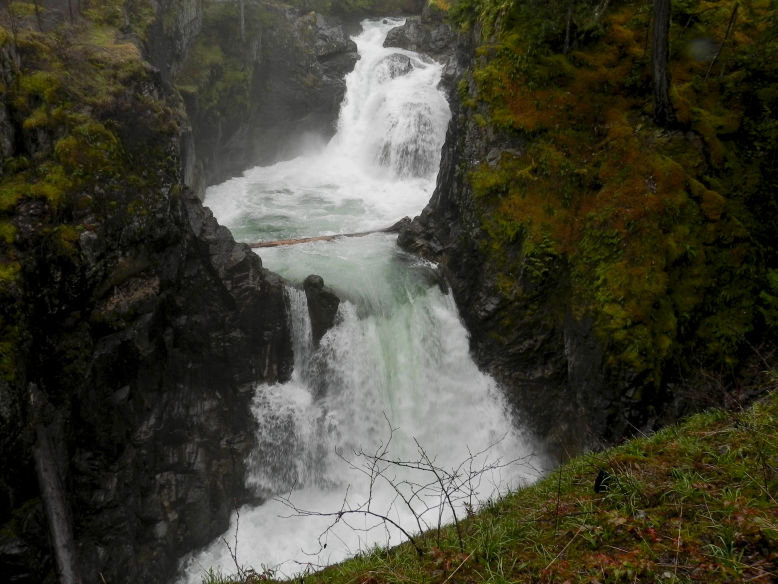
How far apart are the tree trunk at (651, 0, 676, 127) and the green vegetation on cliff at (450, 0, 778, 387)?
36 centimetres

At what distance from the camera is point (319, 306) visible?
45.5 feet

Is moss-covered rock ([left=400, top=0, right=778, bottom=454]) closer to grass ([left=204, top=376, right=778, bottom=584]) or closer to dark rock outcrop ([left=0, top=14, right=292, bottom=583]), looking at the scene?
grass ([left=204, top=376, right=778, bottom=584])

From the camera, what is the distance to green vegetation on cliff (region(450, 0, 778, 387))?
1030 cm

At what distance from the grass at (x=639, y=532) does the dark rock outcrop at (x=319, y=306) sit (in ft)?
30.6

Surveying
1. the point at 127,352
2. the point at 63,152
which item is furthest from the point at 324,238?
the point at 63,152

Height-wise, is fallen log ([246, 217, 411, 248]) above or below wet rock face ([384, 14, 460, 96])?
below

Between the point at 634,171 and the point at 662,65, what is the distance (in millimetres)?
2495

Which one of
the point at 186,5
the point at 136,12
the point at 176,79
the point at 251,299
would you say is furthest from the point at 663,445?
the point at 186,5

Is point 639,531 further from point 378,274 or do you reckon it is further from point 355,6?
point 355,6

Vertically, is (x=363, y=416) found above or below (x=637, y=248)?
below

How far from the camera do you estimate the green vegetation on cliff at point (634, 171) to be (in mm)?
10305

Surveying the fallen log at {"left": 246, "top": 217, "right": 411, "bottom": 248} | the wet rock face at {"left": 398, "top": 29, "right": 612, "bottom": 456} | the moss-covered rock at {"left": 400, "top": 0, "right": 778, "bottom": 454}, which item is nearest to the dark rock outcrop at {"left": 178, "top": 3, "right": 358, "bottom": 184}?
the fallen log at {"left": 246, "top": 217, "right": 411, "bottom": 248}

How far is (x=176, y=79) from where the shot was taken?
2102 cm

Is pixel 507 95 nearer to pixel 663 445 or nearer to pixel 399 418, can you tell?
pixel 399 418
